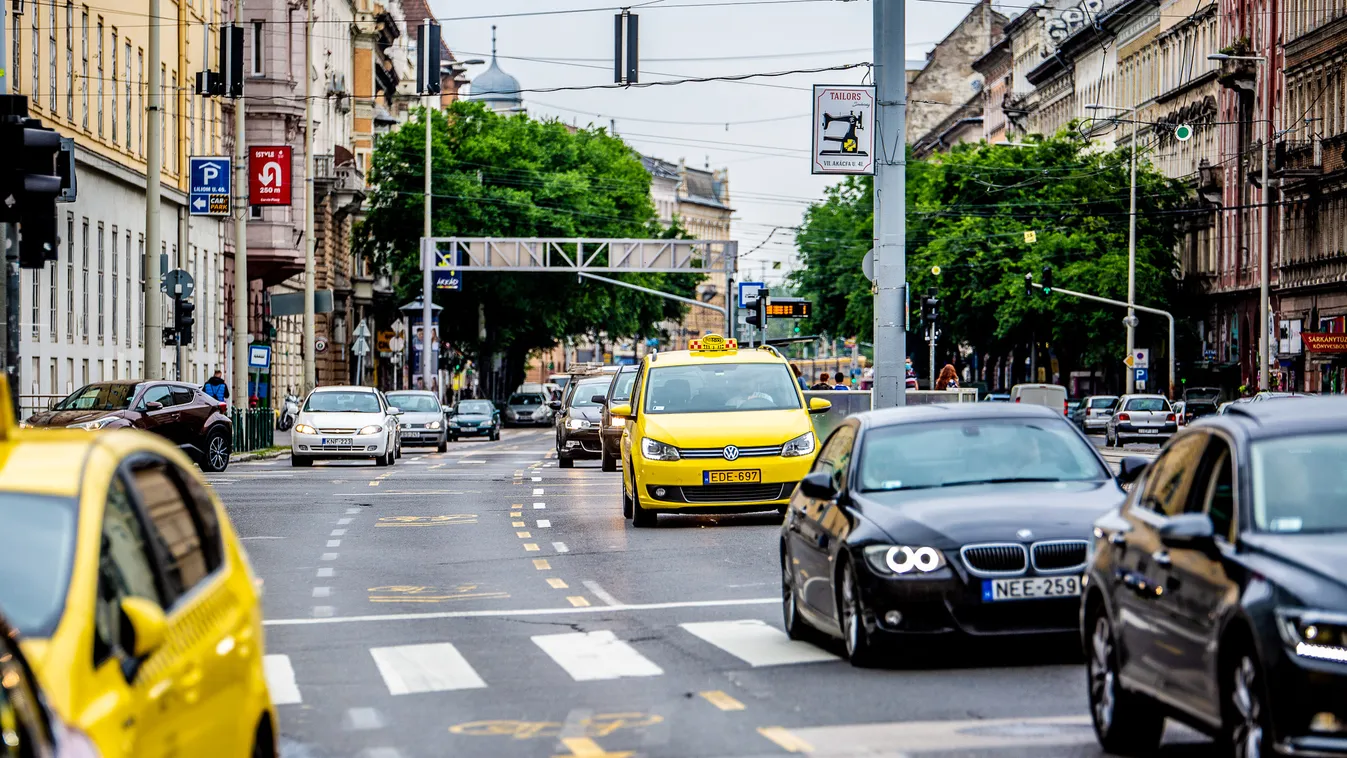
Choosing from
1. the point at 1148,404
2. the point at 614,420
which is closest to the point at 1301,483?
the point at 614,420

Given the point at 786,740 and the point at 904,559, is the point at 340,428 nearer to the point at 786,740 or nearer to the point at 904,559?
the point at 904,559

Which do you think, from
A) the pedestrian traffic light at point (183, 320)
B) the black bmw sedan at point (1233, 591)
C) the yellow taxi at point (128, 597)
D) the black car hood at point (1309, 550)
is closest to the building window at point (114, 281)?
the pedestrian traffic light at point (183, 320)

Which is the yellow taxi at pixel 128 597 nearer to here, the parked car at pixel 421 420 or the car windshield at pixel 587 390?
the car windshield at pixel 587 390

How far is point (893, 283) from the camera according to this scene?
30891 mm

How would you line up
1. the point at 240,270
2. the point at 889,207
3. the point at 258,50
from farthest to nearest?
1. the point at 258,50
2. the point at 240,270
3. the point at 889,207

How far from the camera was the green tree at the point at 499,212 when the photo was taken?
9588 cm

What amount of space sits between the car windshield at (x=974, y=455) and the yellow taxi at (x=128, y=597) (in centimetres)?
634

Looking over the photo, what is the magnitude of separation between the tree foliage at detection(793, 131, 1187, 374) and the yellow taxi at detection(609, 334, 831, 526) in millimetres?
52972

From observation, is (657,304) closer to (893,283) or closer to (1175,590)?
(893,283)

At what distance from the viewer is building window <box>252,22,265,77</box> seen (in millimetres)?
75562

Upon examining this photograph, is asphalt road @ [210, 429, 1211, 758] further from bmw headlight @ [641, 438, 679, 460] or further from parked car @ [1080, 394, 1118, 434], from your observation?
parked car @ [1080, 394, 1118, 434]

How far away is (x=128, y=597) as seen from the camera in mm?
6473

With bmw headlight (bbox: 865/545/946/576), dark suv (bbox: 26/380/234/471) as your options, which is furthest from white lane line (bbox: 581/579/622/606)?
dark suv (bbox: 26/380/234/471)

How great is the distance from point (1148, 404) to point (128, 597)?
61620 millimetres
